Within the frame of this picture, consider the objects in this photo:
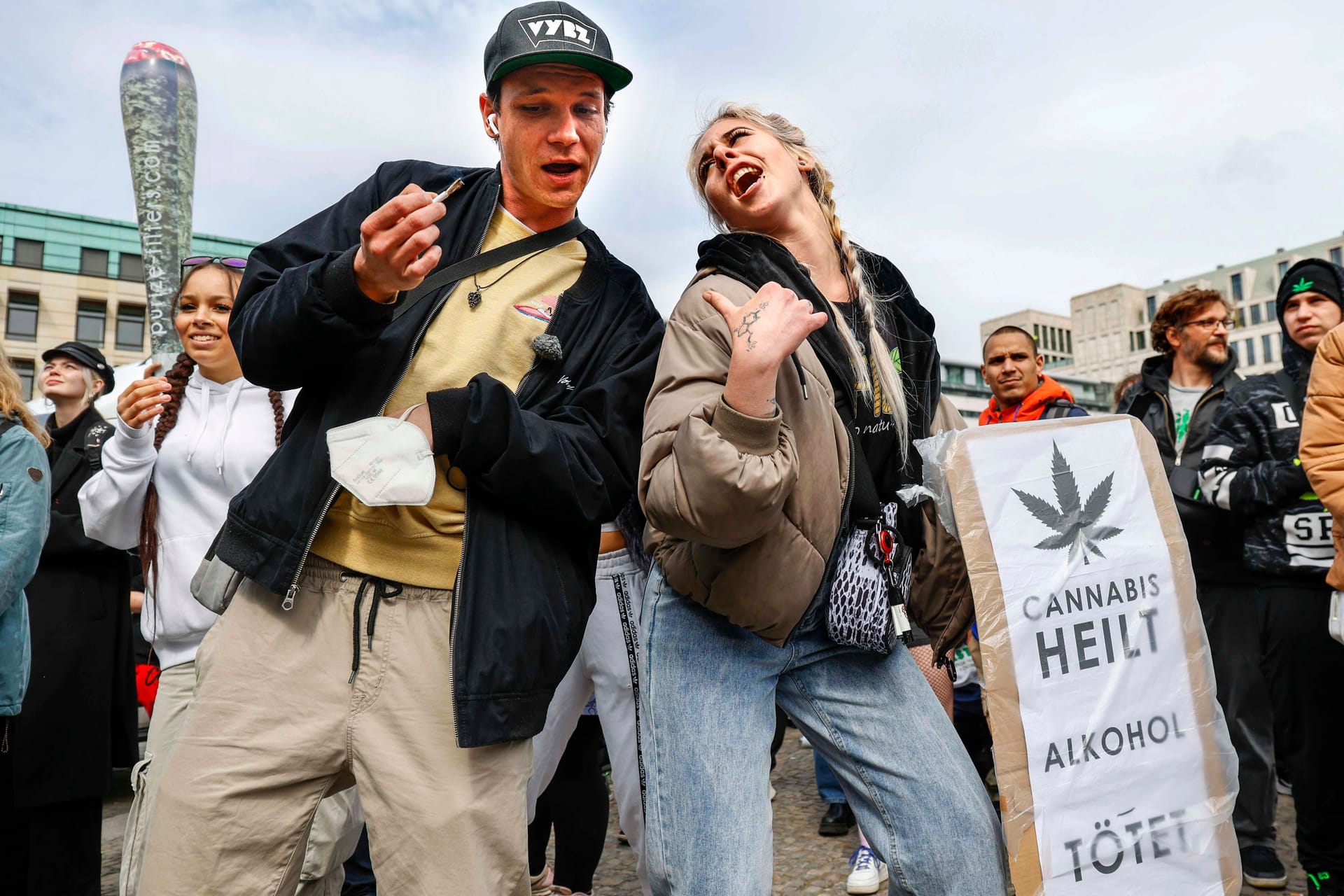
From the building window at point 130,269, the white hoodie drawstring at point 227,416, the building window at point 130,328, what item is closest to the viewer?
the white hoodie drawstring at point 227,416

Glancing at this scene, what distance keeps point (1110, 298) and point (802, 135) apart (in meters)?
108

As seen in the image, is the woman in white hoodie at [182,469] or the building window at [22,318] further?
the building window at [22,318]

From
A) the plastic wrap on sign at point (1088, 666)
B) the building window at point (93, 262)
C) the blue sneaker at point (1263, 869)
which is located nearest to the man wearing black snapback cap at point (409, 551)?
the plastic wrap on sign at point (1088, 666)

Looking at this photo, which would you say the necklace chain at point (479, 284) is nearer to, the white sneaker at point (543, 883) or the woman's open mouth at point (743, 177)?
the woman's open mouth at point (743, 177)

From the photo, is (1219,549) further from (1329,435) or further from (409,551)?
(409,551)

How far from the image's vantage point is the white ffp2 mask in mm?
1693

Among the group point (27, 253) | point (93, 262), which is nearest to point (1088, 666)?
point (93, 262)

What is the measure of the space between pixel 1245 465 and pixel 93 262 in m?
54.7

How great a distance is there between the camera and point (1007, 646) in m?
2.17

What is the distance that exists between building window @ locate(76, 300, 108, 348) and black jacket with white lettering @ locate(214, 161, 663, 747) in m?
53.3

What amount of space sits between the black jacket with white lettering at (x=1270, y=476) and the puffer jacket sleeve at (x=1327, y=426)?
1.30 feet

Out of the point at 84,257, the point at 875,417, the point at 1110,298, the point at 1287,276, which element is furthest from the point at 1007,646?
the point at 1110,298

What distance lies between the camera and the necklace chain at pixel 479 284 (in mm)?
2029

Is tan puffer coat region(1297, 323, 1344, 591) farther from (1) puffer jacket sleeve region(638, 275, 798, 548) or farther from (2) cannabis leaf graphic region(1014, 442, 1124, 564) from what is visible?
(1) puffer jacket sleeve region(638, 275, 798, 548)
